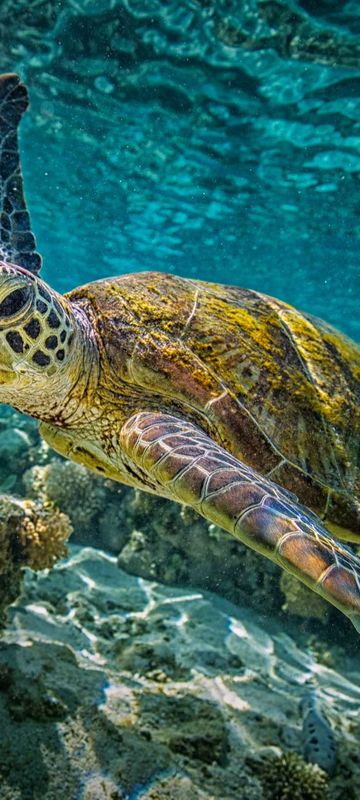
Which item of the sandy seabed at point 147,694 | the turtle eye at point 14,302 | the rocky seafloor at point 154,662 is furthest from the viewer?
the rocky seafloor at point 154,662

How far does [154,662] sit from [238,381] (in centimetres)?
260

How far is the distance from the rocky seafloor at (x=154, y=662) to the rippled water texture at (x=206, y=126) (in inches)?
353

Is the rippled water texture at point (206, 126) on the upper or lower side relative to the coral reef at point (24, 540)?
upper

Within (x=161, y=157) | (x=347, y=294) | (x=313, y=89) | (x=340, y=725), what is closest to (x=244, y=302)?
(x=340, y=725)

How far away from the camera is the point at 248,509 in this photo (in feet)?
6.13

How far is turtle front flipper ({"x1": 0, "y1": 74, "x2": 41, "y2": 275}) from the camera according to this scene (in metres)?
3.36

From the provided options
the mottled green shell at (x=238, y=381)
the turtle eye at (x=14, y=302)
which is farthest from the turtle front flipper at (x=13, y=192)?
the turtle eye at (x=14, y=302)

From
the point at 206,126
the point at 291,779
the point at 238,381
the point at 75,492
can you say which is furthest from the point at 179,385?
the point at 206,126

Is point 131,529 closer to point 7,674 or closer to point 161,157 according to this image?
point 7,674

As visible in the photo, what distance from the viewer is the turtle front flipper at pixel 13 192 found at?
3.36 meters

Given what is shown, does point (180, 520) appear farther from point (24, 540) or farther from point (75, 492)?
point (24, 540)

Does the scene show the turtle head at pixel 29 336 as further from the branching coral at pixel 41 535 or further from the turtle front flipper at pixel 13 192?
the branching coral at pixel 41 535

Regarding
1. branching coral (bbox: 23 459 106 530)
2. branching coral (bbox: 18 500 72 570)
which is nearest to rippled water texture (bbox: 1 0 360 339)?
branching coral (bbox: 23 459 106 530)

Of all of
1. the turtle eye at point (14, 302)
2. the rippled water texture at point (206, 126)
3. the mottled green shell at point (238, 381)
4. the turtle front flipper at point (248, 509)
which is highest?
the rippled water texture at point (206, 126)
